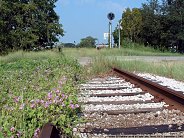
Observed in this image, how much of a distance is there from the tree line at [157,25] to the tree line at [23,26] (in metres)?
12.7

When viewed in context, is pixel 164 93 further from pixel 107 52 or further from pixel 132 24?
pixel 132 24

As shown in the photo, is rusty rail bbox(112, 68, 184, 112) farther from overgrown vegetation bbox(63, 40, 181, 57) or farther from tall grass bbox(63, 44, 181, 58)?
tall grass bbox(63, 44, 181, 58)

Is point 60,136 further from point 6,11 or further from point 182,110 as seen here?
point 6,11

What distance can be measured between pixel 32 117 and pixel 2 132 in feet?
1.21

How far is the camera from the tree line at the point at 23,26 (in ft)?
149

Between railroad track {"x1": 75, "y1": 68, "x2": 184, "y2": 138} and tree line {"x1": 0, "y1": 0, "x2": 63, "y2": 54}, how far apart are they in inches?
1395

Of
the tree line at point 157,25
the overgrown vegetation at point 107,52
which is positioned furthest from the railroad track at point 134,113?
the tree line at point 157,25

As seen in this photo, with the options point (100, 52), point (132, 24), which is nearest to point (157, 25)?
point (132, 24)

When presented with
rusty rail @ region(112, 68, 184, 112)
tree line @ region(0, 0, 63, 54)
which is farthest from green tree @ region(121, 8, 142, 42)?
rusty rail @ region(112, 68, 184, 112)

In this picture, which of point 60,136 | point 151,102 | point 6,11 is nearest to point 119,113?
point 151,102

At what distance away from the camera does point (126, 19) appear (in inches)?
2395

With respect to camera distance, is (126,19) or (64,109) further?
(126,19)

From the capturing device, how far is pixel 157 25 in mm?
57094

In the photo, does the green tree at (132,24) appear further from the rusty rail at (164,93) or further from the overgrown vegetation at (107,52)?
the rusty rail at (164,93)
